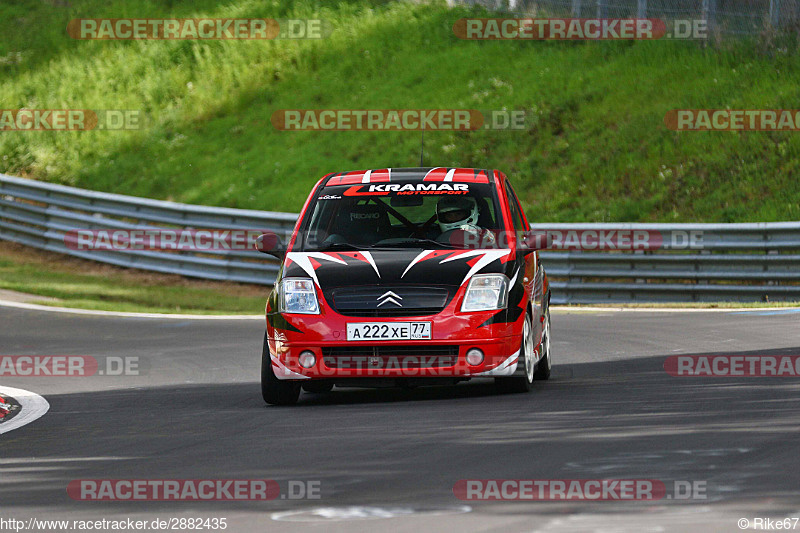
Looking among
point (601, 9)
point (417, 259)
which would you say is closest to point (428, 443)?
point (417, 259)

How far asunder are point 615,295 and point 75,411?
12.0 meters

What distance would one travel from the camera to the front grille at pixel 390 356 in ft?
30.5

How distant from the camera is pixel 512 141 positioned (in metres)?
28.1

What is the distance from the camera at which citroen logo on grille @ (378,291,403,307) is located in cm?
933

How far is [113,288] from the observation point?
22.7 metres

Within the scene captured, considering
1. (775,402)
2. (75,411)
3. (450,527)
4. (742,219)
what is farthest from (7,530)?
(742,219)

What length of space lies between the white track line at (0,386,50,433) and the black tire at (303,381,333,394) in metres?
1.98

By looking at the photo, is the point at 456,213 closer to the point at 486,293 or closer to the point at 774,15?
the point at 486,293

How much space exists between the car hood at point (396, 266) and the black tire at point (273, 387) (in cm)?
64

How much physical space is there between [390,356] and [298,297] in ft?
2.73

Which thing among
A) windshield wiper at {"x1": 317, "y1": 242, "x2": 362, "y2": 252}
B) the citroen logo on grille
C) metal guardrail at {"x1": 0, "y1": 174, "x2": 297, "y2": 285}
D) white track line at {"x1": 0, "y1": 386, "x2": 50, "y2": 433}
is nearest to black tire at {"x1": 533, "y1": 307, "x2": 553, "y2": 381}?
windshield wiper at {"x1": 317, "y1": 242, "x2": 362, "y2": 252}

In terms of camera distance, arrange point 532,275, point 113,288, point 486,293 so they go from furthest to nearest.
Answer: point 113,288 → point 532,275 → point 486,293

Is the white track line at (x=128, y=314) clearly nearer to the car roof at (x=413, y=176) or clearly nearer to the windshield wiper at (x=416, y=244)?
the car roof at (x=413, y=176)

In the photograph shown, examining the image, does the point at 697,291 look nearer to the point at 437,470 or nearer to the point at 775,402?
the point at 775,402
